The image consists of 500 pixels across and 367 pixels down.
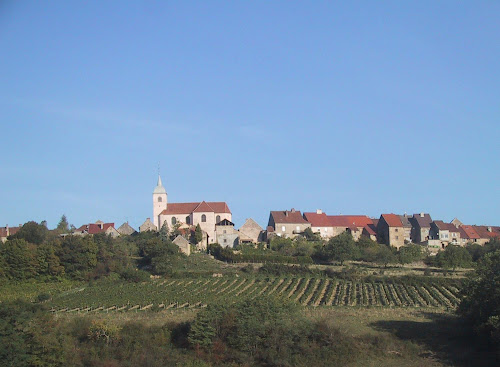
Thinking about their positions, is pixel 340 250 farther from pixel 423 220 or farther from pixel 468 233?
pixel 468 233

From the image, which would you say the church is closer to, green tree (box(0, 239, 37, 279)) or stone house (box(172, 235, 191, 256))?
stone house (box(172, 235, 191, 256))

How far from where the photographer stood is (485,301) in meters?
28.8

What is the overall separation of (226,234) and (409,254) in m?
21.5

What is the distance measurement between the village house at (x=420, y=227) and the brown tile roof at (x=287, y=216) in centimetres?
1396

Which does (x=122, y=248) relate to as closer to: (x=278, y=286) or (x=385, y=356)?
(x=278, y=286)

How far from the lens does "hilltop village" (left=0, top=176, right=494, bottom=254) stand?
2889 inches

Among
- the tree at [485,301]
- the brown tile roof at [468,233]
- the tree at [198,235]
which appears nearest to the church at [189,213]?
the tree at [198,235]

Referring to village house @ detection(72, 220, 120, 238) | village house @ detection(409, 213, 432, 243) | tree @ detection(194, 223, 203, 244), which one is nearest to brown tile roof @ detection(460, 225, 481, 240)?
village house @ detection(409, 213, 432, 243)

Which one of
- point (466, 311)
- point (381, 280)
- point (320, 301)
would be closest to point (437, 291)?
point (381, 280)

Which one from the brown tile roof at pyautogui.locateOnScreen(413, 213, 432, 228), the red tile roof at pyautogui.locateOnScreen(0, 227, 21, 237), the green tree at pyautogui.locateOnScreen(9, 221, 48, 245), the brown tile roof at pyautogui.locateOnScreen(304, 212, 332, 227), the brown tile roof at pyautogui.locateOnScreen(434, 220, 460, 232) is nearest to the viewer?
the green tree at pyautogui.locateOnScreen(9, 221, 48, 245)

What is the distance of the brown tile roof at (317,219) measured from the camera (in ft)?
256

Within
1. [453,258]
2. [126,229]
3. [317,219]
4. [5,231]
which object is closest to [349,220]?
[317,219]

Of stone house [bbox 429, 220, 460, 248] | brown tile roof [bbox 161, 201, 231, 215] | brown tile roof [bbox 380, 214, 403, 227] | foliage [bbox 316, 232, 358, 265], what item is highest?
brown tile roof [bbox 161, 201, 231, 215]

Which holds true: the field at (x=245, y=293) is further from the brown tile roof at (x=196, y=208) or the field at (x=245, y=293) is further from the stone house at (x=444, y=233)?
the stone house at (x=444, y=233)
